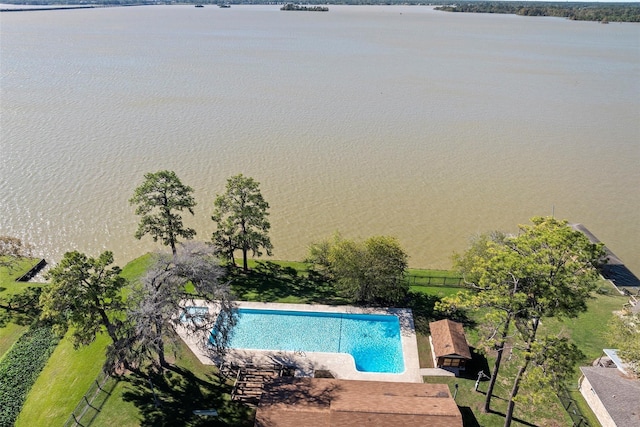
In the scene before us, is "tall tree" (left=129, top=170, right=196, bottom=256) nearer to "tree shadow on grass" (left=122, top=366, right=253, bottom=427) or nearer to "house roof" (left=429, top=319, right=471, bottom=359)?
"tree shadow on grass" (left=122, top=366, right=253, bottom=427)

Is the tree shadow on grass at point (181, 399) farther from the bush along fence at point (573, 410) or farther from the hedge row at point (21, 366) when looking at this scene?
the bush along fence at point (573, 410)

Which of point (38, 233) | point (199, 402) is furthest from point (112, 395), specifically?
point (38, 233)

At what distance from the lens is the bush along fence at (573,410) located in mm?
22500

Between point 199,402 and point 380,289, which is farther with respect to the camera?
point 380,289

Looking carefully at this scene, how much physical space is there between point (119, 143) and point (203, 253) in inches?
1412

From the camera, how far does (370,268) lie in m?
29.9

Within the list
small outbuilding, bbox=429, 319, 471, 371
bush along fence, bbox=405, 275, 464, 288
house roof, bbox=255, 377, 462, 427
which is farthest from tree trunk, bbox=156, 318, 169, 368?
bush along fence, bbox=405, 275, 464, 288

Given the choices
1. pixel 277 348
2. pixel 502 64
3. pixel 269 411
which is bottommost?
pixel 277 348

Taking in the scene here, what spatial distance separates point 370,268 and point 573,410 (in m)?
14.0

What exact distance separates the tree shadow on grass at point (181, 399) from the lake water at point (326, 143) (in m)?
15.1

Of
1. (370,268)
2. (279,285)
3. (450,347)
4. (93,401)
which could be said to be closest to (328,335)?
(370,268)

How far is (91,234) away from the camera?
39344 millimetres

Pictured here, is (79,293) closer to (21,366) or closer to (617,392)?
(21,366)

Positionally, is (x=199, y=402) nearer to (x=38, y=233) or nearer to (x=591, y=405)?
(x=591, y=405)
